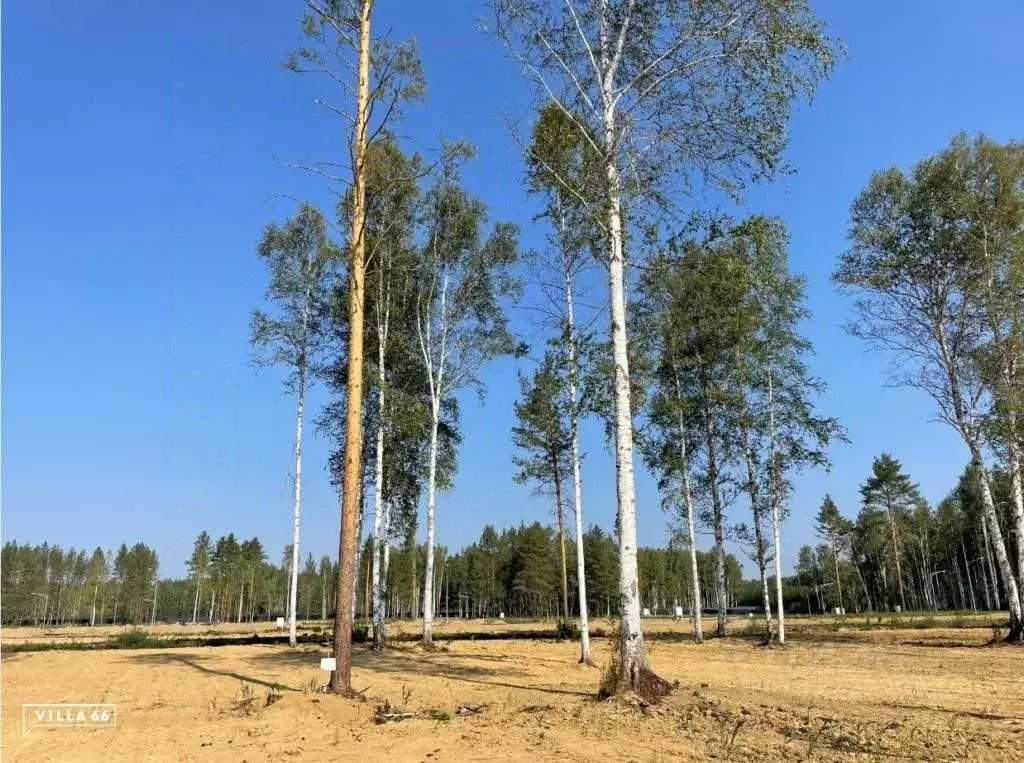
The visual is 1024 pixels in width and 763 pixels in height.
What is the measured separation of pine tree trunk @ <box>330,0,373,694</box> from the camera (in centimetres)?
984

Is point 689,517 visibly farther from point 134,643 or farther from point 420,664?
point 134,643

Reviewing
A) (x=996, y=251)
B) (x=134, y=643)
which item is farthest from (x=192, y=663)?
(x=996, y=251)

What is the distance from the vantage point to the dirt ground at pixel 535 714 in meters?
6.57

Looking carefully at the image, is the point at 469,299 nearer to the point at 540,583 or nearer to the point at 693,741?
the point at 693,741

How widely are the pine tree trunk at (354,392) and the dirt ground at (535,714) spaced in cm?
91

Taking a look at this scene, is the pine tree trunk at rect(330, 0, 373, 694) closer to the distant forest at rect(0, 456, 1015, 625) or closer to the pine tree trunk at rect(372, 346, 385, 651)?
the pine tree trunk at rect(372, 346, 385, 651)

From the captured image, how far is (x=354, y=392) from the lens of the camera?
1073 cm

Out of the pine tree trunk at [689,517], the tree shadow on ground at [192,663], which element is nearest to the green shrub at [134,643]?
the tree shadow on ground at [192,663]

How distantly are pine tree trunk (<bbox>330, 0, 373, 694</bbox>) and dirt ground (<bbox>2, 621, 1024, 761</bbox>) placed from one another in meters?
0.91

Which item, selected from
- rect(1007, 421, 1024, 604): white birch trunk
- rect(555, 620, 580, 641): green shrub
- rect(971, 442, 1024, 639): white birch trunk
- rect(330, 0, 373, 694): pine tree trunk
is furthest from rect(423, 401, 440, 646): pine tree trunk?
rect(1007, 421, 1024, 604): white birch trunk

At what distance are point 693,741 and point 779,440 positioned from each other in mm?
17122

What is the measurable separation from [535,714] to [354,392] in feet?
Answer: 18.6

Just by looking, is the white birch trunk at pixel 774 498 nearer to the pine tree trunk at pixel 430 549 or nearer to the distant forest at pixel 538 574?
the pine tree trunk at pixel 430 549

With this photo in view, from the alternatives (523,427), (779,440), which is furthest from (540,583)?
(779,440)
